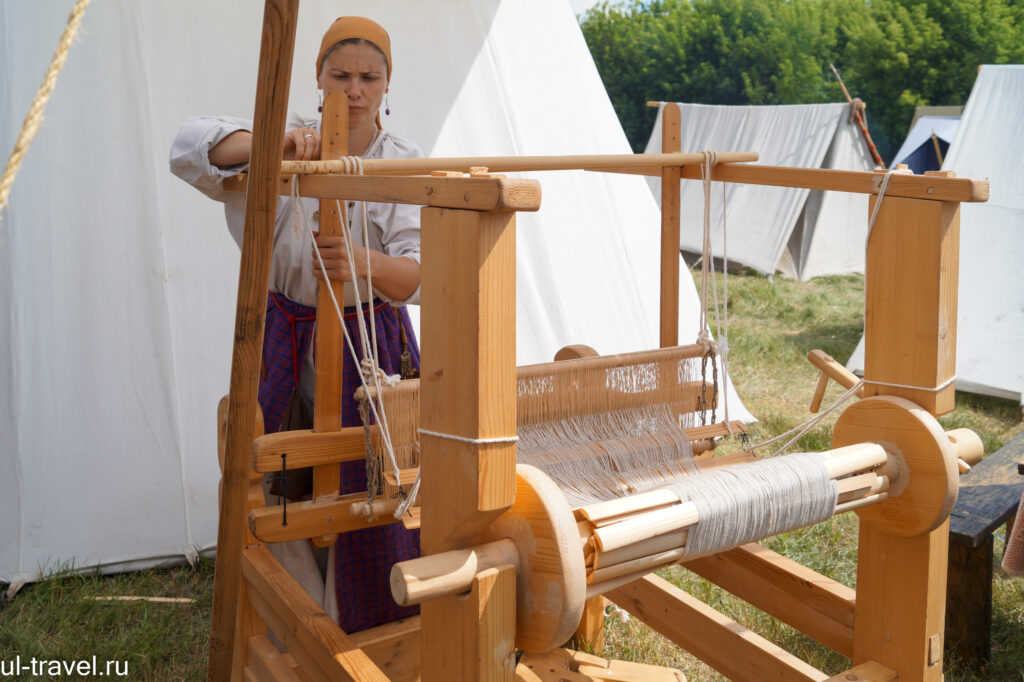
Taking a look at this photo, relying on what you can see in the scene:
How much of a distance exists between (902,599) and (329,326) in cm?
99

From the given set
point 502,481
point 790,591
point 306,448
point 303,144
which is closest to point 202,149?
point 303,144

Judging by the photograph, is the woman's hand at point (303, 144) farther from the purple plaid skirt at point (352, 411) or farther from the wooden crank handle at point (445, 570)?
the wooden crank handle at point (445, 570)

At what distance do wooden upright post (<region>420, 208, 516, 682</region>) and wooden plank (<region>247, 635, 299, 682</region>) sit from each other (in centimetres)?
57

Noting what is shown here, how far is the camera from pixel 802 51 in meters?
22.6

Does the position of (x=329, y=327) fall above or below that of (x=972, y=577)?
above

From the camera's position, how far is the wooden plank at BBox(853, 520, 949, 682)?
132cm

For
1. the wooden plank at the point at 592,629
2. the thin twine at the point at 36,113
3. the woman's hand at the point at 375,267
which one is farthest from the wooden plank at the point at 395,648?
the thin twine at the point at 36,113

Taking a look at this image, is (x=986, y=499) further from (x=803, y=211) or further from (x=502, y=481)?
(x=803, y=211)

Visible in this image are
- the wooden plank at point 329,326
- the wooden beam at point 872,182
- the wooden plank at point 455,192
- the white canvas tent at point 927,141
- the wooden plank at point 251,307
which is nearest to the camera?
the wooden plank at point 455,192

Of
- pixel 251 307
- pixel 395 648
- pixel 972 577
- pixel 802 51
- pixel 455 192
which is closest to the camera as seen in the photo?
pixel 455 192

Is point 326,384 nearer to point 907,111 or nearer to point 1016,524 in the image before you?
point 1016,524

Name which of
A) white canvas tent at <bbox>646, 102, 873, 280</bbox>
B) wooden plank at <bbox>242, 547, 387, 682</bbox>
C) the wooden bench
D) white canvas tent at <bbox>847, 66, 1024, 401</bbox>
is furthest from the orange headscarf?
white canvas tent at <bbox>646, 102, 873, 280</bbox>

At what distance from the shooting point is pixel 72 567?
2.60 meters

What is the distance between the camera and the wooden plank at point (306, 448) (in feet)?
4.88
